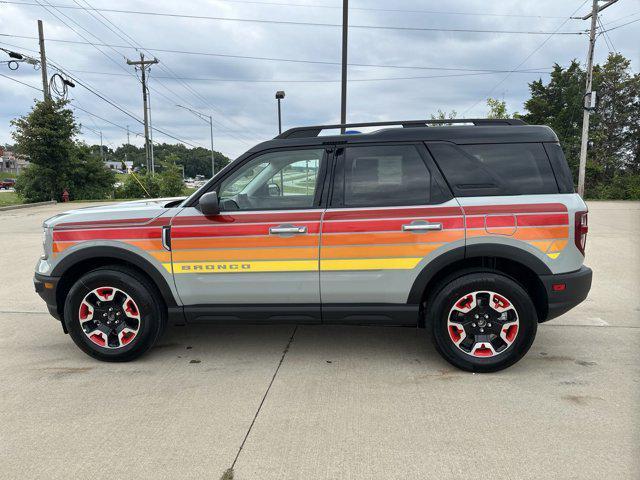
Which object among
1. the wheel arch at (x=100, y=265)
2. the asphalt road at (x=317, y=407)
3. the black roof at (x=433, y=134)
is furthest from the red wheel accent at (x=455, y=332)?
the wheel arch at (x=100, y=265)

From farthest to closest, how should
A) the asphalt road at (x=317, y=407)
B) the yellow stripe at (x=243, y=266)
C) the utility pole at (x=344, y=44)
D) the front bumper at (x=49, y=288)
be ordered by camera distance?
the utility pole at (x=344, y=44) < the front bumper at (x=49, y=288) < the yellow stripe at (x=243, y=266) < the asphalt road at (x=317, y=407)

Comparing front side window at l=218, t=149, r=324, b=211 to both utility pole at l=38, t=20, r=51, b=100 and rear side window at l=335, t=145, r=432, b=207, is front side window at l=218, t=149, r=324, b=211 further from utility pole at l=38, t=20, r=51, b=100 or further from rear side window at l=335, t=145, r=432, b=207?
utility pole at l=38, t=20, r=51, b=100

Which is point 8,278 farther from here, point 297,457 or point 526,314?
point 526,314

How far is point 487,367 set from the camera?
3.52 meters

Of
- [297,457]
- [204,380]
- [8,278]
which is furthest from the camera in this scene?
[8,278]

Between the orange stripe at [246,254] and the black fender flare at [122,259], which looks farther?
the black fender flare at [122,259]

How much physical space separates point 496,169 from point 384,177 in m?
0.85

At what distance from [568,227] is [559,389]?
118cm

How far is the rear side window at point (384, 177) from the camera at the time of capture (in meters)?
3.51

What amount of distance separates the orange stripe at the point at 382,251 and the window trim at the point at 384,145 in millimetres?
317

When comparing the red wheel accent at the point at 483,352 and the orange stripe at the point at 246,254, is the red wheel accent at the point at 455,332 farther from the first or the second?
the orange stripe at the point at 246,254

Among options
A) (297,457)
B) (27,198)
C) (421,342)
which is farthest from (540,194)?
(27,198)

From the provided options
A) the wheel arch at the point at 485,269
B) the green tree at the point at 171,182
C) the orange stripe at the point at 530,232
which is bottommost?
the wheel arch at the point at 485,269

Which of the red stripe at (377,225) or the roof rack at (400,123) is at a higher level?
the roof rack at (400,123)
